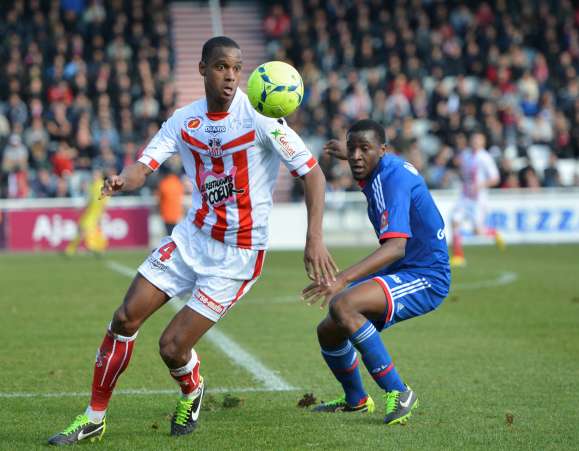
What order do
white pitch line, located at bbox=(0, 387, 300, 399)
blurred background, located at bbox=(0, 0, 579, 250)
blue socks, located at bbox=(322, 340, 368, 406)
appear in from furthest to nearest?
blurred background, located at bbox=(0, 0, 579, 250)
white pitch line, located at bbox=(0, 387, 300, 399)
blue socks, located at bbox=(322, 340, 368, 406)

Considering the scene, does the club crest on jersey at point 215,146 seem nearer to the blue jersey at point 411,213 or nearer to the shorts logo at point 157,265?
the shorts logo at point 157,265

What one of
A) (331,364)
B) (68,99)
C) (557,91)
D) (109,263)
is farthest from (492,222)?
(331,364)

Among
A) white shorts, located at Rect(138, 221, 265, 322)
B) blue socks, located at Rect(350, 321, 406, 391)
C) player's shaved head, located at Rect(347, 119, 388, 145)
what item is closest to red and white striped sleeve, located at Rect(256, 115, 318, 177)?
white shorts, located at Rect(138, 221, 265, 322)

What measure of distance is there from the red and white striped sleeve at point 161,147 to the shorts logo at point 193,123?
0.11 meters

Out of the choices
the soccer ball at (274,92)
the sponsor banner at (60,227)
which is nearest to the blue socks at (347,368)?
the soccer ball at (274,92)

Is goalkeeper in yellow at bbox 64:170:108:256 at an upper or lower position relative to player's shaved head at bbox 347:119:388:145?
lower

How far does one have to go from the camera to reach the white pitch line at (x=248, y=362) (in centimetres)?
788

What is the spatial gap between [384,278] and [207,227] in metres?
1.16

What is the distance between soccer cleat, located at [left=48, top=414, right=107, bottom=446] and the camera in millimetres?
5965

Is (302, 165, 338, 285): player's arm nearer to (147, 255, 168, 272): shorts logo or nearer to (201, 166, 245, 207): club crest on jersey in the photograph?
(201, 166, 245, 207): club crest on jersey

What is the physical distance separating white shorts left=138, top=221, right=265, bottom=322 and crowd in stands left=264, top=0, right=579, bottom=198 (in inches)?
744

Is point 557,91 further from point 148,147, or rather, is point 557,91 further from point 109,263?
point 148,147

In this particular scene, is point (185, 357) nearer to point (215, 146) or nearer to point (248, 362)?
point (215, 146)

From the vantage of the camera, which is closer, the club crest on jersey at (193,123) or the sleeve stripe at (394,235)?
the club crest on jersey at (193,123)
